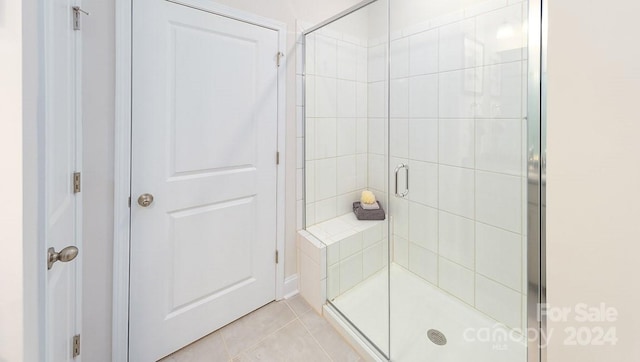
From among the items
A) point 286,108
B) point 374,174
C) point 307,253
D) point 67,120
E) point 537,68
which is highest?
point 286,108

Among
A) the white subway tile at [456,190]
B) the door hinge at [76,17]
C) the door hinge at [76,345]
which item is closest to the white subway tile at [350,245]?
the white subway tile at [456,190]

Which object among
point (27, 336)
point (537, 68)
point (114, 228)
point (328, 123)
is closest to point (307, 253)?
point (328, 123)

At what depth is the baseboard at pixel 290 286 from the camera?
195cm

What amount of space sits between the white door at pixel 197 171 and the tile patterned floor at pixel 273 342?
0.08 m

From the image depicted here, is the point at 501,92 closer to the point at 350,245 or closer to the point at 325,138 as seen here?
the point at 325,138

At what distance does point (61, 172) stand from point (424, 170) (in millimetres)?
1948

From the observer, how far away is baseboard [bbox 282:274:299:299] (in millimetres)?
1953

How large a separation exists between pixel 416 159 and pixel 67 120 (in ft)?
6.30

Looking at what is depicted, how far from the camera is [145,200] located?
1.31 metres

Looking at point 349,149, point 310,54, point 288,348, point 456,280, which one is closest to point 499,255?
point 456,280

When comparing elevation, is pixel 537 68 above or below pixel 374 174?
above

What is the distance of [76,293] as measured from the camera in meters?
1.09
